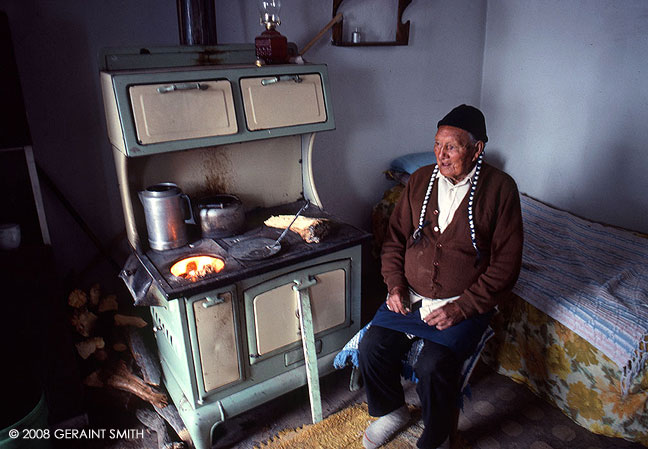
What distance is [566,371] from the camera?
1972mm

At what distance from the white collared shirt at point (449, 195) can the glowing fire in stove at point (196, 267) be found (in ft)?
2.78

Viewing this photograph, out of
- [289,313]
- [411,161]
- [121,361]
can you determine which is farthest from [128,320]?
[411,161]

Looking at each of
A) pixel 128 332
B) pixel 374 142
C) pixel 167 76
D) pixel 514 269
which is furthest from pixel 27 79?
pixel 514 269

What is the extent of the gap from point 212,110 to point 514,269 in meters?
1.25

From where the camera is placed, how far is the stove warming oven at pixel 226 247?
1.63m

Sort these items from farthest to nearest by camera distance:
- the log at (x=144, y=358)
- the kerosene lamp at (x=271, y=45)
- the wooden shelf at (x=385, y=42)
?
the wooden shelf at (x=385, y=42) < the log at (x=144, y=358) < the kerosene lamp at (x=271, y=45)

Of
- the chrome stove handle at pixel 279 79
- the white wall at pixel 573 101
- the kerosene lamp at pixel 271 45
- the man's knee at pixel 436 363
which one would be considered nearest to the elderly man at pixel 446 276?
the man's knee at pixel 436 363

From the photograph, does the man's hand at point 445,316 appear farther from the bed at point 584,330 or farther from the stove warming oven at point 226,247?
the bed at point 584,330

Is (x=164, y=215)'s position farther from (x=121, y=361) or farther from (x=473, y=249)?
(x=473, y=249)

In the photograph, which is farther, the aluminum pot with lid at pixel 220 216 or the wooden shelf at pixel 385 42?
the wooden shelf at pixel 385 42

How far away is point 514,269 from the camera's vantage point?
1695 mm

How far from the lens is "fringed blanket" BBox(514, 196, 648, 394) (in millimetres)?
1805

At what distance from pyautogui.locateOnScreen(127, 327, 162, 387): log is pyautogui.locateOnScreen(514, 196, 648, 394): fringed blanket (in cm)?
167

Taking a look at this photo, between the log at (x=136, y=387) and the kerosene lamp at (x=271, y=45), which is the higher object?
the kerosene lamp at (x=271, y=45)
